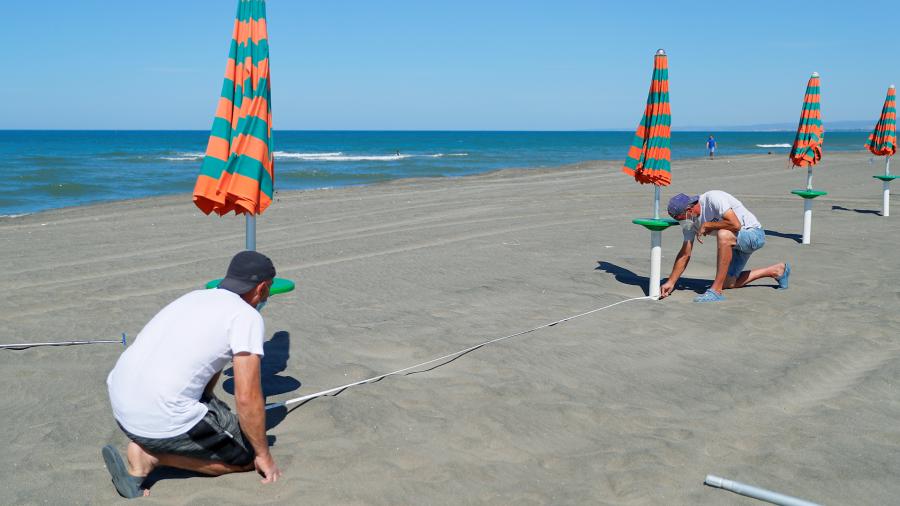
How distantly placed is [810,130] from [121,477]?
1051 cm

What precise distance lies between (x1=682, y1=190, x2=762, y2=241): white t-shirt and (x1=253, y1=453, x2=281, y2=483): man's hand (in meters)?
5.27

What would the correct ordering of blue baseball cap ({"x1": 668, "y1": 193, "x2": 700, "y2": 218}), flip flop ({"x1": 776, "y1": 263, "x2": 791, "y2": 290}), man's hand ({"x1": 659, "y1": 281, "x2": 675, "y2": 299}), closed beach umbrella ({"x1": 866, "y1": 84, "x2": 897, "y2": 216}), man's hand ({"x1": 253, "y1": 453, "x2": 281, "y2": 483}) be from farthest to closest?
closed beach umbrella ({"x1": 866, "y1": 84, "x2": 897, "y2": 216}) < flip flop ({"x1": 776, "y1": 263, "x2": 791, "y2": 290}) < man's hand ({"x1": 659, "y1": 281, "x2": 675, "y2": 299}) < blue baseball cap ({"x1": 668, "y1": 193, "x2": 700, "y2": 218}) < man's hand ({"x1": 253, "y1": 453, "x2": 281, "y2": 483})

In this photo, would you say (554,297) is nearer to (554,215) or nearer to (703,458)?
(703,458)

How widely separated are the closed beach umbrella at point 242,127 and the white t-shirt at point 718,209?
4720mm

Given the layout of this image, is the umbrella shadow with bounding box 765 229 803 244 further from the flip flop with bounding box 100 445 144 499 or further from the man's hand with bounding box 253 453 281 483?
the flip flop with bounding box 100 445 144 499

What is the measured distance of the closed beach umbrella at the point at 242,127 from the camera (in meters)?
4.62

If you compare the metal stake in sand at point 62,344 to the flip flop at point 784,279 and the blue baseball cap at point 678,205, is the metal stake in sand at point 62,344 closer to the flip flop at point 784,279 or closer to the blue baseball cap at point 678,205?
the blue baseball cap at point 678,205

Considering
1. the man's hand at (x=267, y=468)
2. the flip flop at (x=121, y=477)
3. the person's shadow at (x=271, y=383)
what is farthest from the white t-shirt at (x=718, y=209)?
the flip flop at (x=121, y=477)

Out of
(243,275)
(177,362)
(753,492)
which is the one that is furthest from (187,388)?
(753,492)

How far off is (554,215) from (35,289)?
29.8 ft

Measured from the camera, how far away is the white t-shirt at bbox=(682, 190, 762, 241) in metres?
7.61

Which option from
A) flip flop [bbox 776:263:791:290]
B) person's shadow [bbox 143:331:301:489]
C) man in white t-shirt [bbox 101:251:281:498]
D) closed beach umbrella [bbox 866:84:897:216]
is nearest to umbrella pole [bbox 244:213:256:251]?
person's shadow [bbox 143:331:301:489]

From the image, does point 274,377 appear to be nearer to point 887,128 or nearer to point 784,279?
point 784,279

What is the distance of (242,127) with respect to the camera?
464 centimetres
